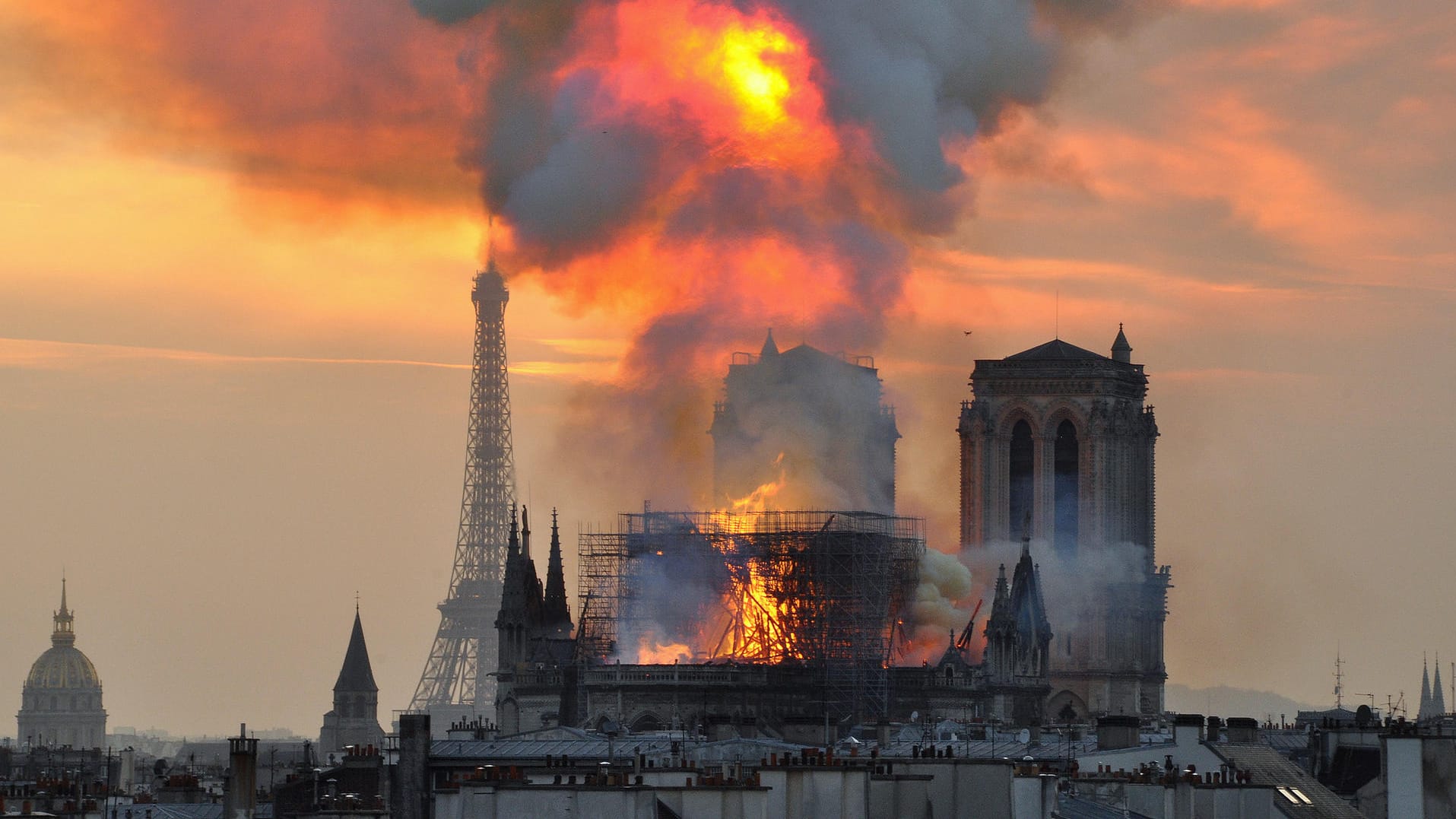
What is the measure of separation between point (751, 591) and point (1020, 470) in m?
34.9

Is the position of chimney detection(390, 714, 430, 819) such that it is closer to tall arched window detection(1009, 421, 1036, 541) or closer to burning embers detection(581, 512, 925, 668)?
burning embers detection(581, 512, 925, 668)

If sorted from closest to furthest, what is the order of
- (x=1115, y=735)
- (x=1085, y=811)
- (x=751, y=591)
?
(x=1085, y=811)
(x=1115, y=735)
(x=751, y=591)

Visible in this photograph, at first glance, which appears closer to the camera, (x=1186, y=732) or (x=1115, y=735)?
(x=1186, y=732)

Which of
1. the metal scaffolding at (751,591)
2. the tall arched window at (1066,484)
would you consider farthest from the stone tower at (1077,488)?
the metal scaffolding at (751,591)

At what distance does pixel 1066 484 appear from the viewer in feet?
561

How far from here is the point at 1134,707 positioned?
165m

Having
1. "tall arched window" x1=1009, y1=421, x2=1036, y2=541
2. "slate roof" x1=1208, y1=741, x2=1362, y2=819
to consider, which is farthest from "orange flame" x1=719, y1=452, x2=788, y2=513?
"slate roof" x1=1208, y1=741, x2=1362, y2=819

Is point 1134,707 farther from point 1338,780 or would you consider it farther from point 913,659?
point 1338,780

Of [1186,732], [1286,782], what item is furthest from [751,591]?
[1286,782]

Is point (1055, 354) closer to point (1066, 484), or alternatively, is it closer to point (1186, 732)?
point (1066, 484)

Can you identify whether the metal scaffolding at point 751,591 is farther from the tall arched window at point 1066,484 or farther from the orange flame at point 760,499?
the tall arched window at point 1066,484

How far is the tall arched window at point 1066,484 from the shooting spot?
559ft

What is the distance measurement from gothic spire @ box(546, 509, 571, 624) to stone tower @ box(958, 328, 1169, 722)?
82.7ft

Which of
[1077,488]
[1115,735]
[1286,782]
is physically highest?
[1077,488]
